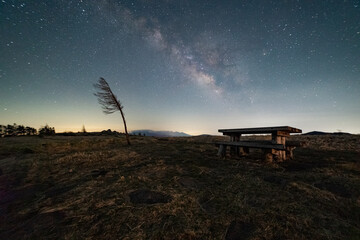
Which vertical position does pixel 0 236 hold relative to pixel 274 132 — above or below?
below

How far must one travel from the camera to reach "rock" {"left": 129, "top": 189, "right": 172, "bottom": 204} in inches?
103

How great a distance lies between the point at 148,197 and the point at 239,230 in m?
1.70

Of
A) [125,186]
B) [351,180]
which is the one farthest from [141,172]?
[351,180]

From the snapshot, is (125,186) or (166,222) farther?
(125,186)

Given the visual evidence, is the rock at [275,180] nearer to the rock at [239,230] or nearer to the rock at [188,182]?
the rock at [188,182]

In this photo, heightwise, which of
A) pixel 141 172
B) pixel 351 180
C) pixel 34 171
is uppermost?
pixel 351 180

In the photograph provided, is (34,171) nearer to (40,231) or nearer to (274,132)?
(40,231)

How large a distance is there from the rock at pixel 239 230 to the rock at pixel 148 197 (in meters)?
1.18

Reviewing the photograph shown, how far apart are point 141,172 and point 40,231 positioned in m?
2.60

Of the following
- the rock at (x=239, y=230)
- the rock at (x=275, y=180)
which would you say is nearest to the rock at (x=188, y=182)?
the rock at (x=239, y=230)

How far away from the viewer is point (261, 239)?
1653mm

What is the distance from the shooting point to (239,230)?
1.82 metres

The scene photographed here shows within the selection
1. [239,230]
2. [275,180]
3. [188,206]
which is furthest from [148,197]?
[275,180]

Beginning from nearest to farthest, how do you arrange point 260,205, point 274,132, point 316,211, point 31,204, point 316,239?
point 316,239, point 316,211, point 260,205, point 31,204, point 274,132
